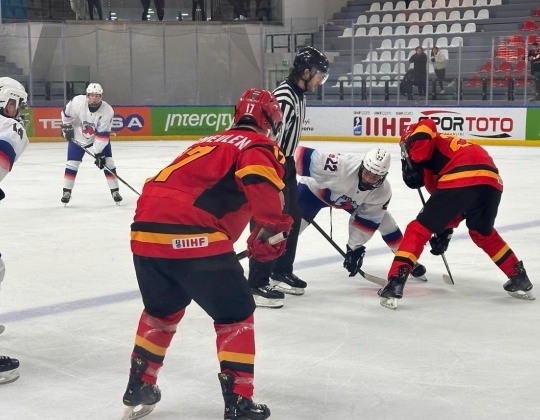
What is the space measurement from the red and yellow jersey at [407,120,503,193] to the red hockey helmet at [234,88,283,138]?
1.59 m

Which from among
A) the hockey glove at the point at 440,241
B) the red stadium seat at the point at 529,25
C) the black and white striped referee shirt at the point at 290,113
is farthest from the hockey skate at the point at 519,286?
the red stadium seat at the point at 529,25

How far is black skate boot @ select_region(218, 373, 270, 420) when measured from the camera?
2586mm

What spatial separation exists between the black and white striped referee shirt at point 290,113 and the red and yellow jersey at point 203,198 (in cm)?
178

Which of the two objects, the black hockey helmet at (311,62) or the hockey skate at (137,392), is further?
the black hockey helmet at (311,62)

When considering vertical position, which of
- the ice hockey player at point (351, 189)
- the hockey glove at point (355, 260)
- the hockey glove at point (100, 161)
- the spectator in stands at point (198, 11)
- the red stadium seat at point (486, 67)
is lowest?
the hockey glove at point (355, 260)

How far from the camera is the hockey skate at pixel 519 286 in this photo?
14.3ft

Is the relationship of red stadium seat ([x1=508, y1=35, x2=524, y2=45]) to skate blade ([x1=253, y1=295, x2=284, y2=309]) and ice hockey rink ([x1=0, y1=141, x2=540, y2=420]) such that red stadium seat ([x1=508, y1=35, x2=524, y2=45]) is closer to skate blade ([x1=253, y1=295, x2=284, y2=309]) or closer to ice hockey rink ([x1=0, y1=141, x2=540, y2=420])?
ice hockey rink ([x1=0, y1=141, x2=540, y2=420])

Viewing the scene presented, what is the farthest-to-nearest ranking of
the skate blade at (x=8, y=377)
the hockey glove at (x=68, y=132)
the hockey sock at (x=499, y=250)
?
1. the hockey glove at (x=68, y=132)
2. the hockey sock at (x=499, y=250)
3. the skate blade at (x=8, y=377)

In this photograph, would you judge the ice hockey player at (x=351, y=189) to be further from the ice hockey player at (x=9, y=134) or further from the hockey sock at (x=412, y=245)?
the ice hockey player at (x=9, y=134)

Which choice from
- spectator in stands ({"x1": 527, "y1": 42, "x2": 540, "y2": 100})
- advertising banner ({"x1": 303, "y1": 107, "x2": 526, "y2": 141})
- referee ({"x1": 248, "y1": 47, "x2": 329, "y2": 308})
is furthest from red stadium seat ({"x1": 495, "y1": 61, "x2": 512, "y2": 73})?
referee ({"x1": 248, "y1": 47, "x2": 329, "y2": 308})

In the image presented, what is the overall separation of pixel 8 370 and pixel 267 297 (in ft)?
4.92

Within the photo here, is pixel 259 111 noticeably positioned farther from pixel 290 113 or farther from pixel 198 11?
pixel 198 11

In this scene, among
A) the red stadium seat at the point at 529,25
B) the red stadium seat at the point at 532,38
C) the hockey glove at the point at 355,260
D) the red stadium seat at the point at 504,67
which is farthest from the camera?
the red stadium seat at the point at 529,25

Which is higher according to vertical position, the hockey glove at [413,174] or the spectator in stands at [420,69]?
the spectator in stands at [420,69]
